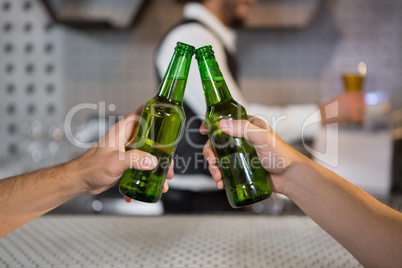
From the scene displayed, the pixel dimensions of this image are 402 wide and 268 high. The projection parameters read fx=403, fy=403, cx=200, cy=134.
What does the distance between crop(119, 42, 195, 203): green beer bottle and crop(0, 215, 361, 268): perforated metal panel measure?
10cm

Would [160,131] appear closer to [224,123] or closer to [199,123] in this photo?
[224,123]

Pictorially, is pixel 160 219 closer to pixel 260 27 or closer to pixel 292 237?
pixel 292 237

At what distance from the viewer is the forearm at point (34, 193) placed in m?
0.66

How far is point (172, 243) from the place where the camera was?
0.66 metres

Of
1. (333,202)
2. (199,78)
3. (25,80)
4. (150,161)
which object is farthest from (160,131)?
(25,80)

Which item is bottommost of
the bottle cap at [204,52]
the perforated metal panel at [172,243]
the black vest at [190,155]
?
the perforated metal panel at [172,243]

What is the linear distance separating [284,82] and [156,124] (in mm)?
1811

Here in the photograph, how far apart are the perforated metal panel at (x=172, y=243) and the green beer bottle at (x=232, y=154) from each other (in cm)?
9

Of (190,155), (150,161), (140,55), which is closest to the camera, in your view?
(150,161)

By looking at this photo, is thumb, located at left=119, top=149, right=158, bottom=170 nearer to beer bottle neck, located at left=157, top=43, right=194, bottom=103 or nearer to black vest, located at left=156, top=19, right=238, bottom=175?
beer bottle neck, located at left=157, top=43, right=194, bottom=103

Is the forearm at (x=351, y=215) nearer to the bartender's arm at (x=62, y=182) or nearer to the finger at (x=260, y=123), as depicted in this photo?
the finger at (x=260, y=123)

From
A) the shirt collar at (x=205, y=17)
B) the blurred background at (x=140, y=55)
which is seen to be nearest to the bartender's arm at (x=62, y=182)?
the shirt collar at (x=205, y=17)

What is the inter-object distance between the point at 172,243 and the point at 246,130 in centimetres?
23

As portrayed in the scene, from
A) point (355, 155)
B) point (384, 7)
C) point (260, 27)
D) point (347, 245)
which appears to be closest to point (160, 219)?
point (347, 245)
